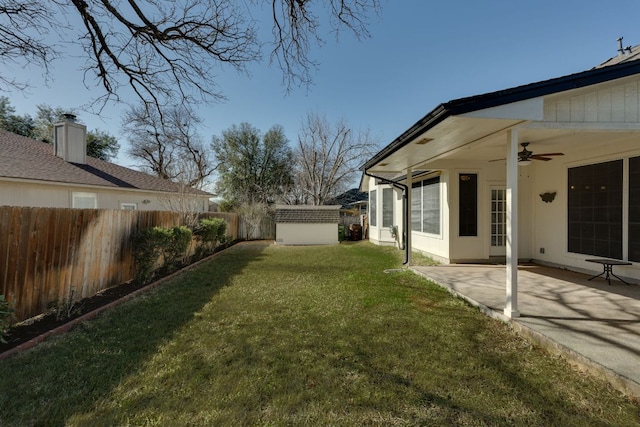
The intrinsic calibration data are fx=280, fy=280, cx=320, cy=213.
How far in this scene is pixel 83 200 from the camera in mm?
10391

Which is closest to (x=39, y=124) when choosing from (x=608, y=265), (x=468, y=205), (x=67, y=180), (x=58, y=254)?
(x=67, y=180)

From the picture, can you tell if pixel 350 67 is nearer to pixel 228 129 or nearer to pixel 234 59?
pixel 234 59

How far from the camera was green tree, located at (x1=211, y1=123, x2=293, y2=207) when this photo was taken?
80.7ft

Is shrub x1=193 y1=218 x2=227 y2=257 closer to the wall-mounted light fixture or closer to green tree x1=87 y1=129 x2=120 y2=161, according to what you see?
the wall-mounted light fixture

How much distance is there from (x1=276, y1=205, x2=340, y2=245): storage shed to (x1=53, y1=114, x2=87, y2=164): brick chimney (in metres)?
9.02

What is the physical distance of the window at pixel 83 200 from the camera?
10.00 m

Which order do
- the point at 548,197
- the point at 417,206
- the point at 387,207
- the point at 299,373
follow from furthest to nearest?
the point at 387,207, the point at 417,206, the point at 548,197, the point at 299,373

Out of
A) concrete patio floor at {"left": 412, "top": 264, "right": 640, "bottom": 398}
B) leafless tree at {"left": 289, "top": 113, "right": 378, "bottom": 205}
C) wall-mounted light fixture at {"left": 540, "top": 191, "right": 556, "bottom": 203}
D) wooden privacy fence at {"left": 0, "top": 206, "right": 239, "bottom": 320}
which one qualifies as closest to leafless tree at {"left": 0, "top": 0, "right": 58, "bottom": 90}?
wooden privacy fence at {"left": 0, "top": 206, "right": 239, "bottom": 320}

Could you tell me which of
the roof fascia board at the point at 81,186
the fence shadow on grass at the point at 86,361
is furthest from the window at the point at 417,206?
the roof fascia board at the point at 81,186

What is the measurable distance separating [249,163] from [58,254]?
21267 mm

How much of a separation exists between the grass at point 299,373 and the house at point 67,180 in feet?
22.5

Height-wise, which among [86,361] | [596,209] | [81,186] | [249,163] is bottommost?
[86,361]

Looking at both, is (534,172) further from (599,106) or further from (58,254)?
(58,254)

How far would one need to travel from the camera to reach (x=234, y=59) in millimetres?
5156
